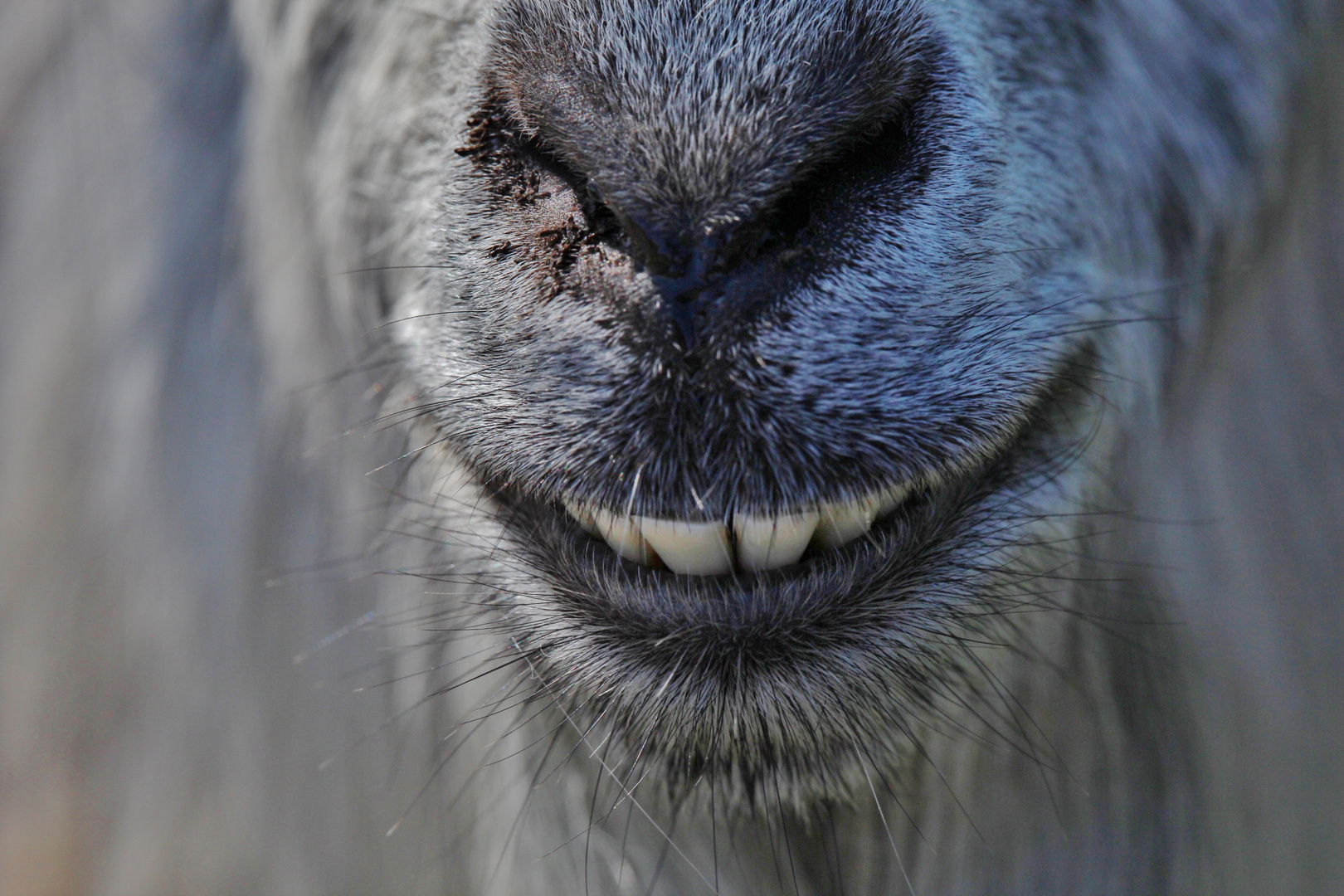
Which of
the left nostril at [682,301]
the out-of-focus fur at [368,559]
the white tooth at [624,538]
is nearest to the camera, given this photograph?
the left nostril at [682,301]

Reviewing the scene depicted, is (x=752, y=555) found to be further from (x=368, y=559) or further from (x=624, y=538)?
(x=368, y=559)

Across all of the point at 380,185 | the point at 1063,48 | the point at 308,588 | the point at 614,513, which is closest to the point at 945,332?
the point at 614,513

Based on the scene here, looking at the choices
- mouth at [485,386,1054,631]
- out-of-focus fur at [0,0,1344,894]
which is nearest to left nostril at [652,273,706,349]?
mouth at [485,386,1054,631]

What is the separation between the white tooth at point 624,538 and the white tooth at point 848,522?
14 centimetres

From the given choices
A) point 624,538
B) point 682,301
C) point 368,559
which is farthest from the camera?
point 368,559

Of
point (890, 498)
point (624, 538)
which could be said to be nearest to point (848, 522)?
point (890, 498)

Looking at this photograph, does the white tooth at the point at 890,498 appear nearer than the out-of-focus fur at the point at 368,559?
Yes

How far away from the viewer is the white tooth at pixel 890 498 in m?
0.97

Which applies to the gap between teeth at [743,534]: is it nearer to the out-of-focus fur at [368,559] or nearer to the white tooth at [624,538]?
the white tooth at [624,538]

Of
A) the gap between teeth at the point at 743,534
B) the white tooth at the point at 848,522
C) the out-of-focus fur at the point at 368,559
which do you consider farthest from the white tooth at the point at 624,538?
the out-of-focus fur at the point at 368,559

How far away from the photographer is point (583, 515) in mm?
1025

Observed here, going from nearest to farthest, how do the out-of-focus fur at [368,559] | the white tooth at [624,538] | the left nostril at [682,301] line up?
the left nostril at [682,301]
the white tooth at [624,538]
the out-of-focus fur at [368,559]

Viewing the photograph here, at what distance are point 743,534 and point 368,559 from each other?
0.90 metres

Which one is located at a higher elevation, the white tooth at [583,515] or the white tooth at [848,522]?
the white tooth at [583,515]
